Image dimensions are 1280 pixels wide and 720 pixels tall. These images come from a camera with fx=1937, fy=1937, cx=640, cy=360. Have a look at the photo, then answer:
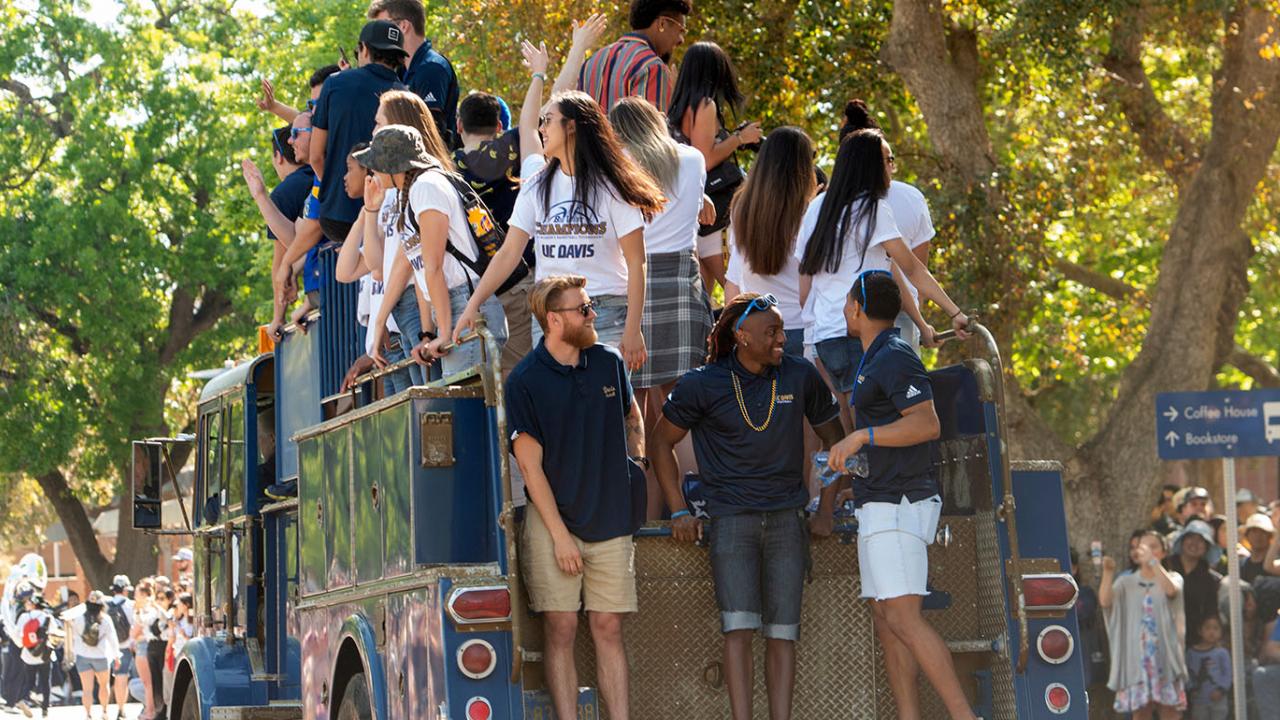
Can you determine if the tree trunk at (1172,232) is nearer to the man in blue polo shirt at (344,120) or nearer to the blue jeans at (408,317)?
the man in blue polo shirt at (344,120)

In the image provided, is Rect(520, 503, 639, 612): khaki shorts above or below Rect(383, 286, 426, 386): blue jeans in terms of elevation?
below

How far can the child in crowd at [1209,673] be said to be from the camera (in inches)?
588

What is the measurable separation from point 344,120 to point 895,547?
385 cm

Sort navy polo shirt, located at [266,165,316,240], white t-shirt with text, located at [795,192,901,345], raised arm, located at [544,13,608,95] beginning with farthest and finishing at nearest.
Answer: navy polo shirt, located at [266,165,316,240], raised arm, located at [544,13,608,95], white t-shirt with text, located at [795,192,901,345]

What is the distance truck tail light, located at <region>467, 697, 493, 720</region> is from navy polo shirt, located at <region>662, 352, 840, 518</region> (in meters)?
1.17

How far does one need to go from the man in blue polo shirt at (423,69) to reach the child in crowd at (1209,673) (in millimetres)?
7973

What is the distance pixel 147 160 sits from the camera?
36.4m

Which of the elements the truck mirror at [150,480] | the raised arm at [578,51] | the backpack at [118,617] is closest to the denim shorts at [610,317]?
the raised arm at [578,51]

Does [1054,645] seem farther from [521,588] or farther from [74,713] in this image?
[74,713]

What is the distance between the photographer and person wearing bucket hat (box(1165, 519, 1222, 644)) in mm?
15008

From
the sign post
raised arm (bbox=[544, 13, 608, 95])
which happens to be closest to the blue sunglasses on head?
raised arm (bbox=[544, 13, 608, 95])

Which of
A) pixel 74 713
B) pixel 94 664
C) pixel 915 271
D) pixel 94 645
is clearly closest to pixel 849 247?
pixel 915 271

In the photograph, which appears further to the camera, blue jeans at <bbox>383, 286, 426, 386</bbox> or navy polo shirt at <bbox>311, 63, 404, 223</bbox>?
navy polo shirt at <bbox>311, 63, 404, 223</bbox>

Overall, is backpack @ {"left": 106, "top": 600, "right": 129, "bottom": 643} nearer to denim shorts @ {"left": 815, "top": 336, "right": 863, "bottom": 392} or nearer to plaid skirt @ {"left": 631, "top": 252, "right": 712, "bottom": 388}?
plaid skirt @ {"left": 631, "top": 252, "right": 712, "bottom": 388}
